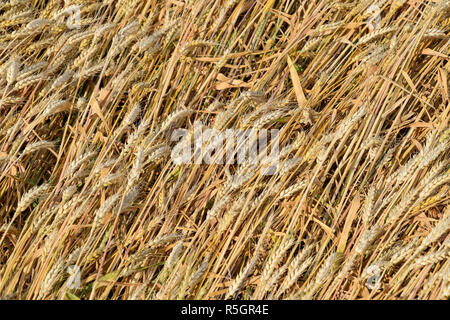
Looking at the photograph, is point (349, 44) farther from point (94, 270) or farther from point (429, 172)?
point (94, 270)

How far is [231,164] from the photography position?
1539mm

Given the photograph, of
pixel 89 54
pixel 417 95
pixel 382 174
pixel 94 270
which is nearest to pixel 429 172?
pixel 382 174

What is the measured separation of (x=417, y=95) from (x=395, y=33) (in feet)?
0.68

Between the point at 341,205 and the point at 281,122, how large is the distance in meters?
0.31

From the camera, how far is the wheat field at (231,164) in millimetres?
1351

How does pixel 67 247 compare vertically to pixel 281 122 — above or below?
below

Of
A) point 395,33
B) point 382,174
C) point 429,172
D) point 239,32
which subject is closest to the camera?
point 429,172

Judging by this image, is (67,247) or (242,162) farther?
(242,162)

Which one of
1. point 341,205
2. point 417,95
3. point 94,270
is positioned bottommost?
point 94,270

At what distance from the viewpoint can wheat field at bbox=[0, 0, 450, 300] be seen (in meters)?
1.35

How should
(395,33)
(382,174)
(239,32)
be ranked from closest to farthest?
(382,174)
(395,33)
(239,32)

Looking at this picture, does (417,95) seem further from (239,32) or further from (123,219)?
(123,219)

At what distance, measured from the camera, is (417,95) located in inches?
60.5

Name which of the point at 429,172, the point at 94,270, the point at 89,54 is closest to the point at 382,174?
the point at 429,172
